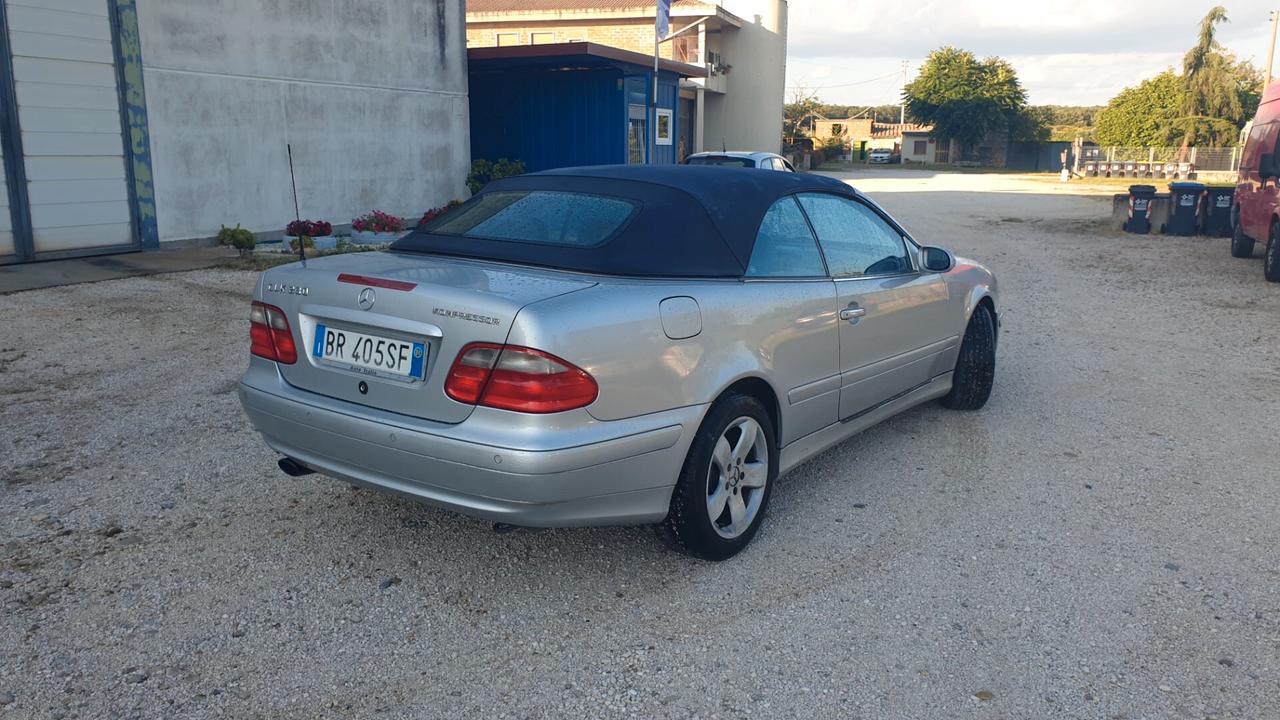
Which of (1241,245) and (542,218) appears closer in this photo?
(542,218)

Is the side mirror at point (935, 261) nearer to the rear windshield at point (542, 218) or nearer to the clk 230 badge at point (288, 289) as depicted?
the rear windshield at point (542, 218)

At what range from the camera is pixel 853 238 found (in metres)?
4.84

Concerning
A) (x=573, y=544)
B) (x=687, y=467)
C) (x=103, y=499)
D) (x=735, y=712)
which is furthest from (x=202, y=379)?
(x=735, y=712)

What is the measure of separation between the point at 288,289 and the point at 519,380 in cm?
114

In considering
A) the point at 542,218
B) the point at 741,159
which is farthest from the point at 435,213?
the point at 542,218

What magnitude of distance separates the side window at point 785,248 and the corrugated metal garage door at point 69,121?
9.63m

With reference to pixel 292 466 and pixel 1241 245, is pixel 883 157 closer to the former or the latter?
pixel 1241 245

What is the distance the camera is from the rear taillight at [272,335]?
365cm

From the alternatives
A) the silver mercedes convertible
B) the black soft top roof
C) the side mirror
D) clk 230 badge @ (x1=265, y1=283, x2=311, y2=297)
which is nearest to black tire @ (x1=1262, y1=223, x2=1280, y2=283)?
the side mirror

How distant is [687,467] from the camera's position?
3568 millimetres

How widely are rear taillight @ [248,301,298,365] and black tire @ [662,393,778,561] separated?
152 centimetres

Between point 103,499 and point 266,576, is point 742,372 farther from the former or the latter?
point 103,499

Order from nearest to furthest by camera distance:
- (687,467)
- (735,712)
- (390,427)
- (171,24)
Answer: (735,712) < (390,427) < (687,467) < (171,24)

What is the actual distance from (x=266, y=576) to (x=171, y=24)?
10.6 metres
